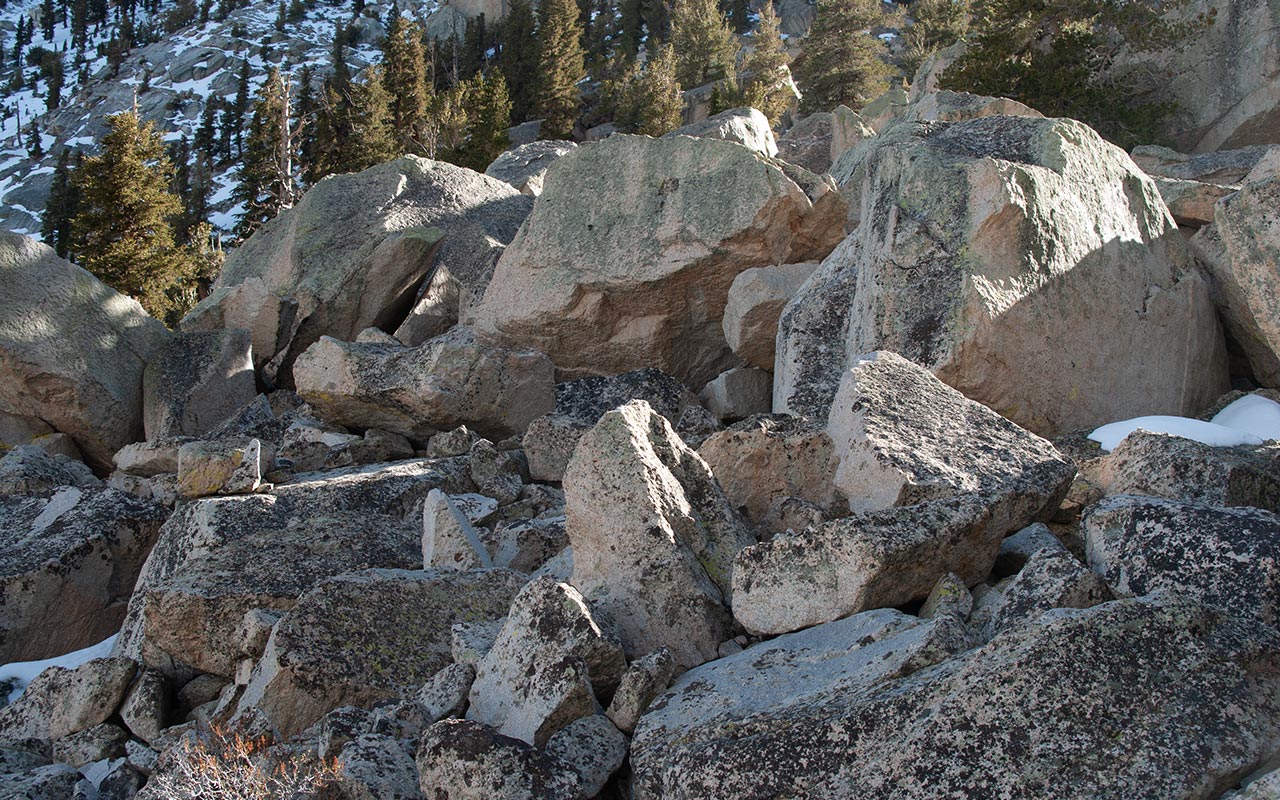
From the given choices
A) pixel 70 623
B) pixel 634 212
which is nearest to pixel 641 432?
pixel 70 623

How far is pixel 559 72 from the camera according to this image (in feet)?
195

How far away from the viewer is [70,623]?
9.56 meters

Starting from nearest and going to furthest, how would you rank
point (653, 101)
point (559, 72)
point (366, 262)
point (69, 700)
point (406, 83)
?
point (69, 700)
point (366, 262)
point (653, 101)
point (406, 83)
point (559, 72)

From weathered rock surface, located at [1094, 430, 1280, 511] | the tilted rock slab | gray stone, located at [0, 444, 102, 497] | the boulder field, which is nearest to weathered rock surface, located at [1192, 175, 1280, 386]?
the boulder field

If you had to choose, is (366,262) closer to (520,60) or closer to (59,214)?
(520,60)

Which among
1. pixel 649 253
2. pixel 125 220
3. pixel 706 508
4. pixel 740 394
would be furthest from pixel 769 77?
pixel 706 508

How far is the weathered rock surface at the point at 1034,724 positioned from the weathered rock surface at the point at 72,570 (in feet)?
21.9

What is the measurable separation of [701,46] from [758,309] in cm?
5462

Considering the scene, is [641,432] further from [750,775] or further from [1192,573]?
[1192,573]

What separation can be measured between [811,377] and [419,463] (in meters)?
3.88

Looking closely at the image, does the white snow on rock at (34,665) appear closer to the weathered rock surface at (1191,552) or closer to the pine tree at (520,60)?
the weathered rock surface at (1191,552)

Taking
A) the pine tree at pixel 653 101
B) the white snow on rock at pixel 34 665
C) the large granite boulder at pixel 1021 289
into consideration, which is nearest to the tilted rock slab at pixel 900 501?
the large granite boulder at pixel 1021 289

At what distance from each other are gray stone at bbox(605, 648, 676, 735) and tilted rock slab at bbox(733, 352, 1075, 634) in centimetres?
79

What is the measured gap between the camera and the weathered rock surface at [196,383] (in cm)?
1440
